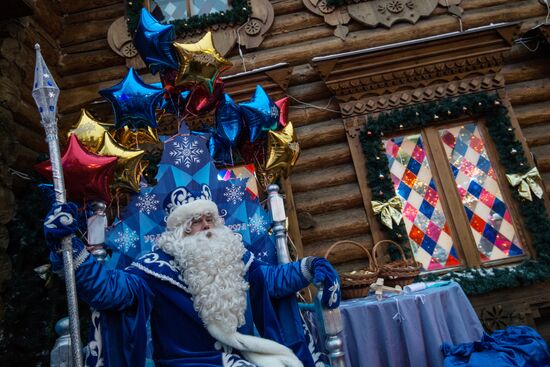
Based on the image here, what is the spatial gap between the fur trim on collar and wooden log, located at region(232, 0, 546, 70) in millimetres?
3053

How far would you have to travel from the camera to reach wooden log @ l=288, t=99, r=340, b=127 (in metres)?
4.74

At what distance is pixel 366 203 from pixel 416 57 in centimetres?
197

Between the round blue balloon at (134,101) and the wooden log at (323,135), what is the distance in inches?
87.0

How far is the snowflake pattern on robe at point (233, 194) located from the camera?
2781mm

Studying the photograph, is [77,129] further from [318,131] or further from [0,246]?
[318,131]

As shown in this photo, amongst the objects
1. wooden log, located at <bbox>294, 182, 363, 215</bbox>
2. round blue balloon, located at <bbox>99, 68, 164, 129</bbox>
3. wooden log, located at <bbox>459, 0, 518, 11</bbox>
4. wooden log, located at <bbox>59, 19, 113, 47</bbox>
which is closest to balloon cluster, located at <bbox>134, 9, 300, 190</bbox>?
round blue balloon, located at <bbox>99, 68, 164, 129</bbox>

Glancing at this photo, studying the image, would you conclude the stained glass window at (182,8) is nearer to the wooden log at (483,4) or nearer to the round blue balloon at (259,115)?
the round blue balloon at (259,115)

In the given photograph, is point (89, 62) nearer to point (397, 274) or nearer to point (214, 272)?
point (214, 272)

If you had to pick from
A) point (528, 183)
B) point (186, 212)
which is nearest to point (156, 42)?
point (186, 212)

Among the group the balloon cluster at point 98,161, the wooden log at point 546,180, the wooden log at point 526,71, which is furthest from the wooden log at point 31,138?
the wooden log at point 546,180

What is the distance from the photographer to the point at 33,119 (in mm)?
4422

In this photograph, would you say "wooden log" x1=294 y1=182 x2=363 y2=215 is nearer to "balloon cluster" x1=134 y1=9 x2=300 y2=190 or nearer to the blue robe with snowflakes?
"balloon cluster" x1=134 y1=9 x2=300 y2=190

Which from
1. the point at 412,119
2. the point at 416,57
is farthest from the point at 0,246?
the point at 416,57

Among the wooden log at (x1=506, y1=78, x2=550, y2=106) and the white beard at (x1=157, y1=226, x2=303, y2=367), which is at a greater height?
the wooden log at (x1=506, y1=78, x2=550, y2=106)
